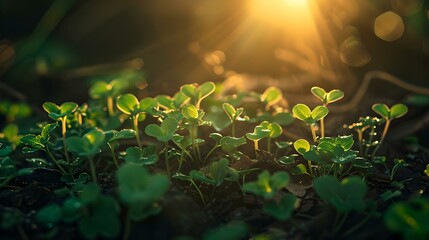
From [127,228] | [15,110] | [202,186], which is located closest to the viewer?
[127,228]

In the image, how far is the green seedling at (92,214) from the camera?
117 cm

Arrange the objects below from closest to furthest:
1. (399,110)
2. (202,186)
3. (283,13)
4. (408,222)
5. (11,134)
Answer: (408,222) < (202,186) < (399,110) < (11,134) < (283,13)

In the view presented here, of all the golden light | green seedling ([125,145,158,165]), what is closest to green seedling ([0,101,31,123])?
green seedling ([125,145,158,165])

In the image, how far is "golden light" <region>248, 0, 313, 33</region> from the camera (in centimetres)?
326

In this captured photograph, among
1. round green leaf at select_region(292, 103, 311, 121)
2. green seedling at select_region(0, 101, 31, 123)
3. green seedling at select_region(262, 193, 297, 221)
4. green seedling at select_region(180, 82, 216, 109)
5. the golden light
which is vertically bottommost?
green seedling at select_region(262, 193, 297, 221)

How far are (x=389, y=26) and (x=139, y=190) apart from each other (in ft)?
8.73

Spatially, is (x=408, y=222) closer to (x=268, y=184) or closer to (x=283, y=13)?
(x=268, y=184)

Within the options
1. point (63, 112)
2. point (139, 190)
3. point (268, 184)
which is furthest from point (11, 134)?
point (268, 184)

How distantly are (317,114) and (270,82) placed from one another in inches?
52.8

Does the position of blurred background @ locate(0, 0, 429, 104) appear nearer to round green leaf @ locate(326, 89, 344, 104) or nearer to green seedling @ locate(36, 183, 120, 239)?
round green leaf @ locate(326, 89, 344, 104)

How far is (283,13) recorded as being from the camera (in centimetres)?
347

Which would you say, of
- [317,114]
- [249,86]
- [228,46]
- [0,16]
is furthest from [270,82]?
[0,16]

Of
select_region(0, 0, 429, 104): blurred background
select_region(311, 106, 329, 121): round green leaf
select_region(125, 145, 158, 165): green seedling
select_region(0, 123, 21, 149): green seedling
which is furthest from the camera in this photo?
select_region(0, 0, 429, 104): blurred background

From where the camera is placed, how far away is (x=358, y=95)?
2.61 meters
